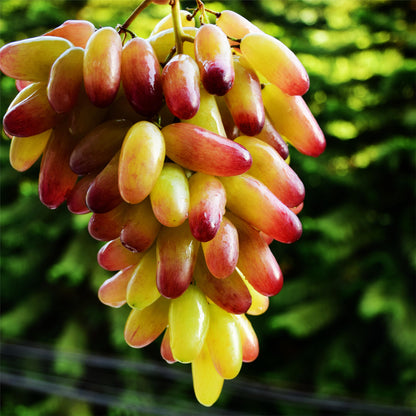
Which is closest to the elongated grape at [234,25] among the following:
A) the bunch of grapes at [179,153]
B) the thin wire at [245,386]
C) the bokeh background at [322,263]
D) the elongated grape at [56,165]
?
the bunch of grapes at [179,153]

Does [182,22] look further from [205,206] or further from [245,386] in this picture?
[245,386]

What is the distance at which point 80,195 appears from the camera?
0.23 meters

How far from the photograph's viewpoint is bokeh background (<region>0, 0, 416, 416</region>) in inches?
52.3

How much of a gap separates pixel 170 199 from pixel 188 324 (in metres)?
0.07

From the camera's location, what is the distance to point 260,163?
8.6 inches

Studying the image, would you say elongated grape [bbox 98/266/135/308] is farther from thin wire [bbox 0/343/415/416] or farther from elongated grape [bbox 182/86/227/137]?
thin wire [bbox 0/343/415/416]

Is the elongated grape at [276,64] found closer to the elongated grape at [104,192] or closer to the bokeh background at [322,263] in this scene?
the elongated grape at [104,192]

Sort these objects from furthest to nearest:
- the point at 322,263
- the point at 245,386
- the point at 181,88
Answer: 1. the point at 322,263
2. the point at 245,386
3. the point at 181,88

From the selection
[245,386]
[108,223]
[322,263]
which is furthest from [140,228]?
[322,263]

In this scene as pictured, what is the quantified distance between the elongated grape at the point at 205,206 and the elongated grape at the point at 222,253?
0.04 ft

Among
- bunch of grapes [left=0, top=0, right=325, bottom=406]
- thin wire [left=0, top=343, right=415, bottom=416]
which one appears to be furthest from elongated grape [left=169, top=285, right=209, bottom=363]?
thin wire [left=0, top=343, right=415, bottom=416]

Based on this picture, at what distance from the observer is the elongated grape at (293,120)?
0.75 ft

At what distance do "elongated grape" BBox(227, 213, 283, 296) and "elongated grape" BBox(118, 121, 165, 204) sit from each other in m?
0.06

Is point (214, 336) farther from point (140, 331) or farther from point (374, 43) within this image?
point (374, 43)
